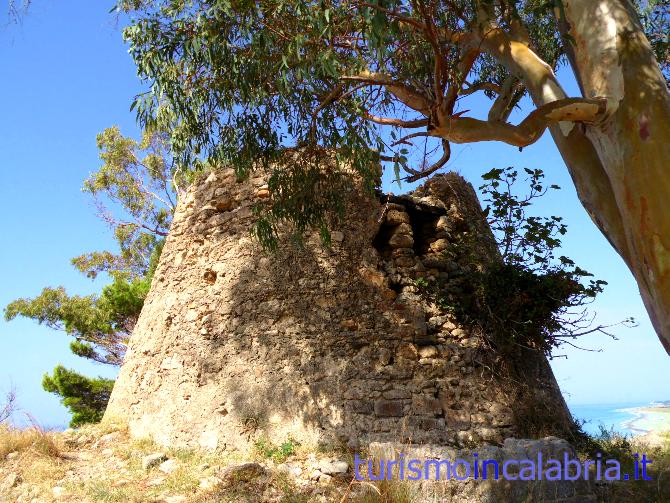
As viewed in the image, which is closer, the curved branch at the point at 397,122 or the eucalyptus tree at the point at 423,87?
the eucalyptus tree at the point at 423,87

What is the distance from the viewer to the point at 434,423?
19.4 feet

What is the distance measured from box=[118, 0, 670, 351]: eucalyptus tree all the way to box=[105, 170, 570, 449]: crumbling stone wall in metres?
0.58

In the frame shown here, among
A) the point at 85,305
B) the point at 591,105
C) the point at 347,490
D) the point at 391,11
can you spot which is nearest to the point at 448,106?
the point at 391,11

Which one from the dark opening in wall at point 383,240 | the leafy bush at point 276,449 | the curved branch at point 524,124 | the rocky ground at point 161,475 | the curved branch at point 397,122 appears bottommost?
the rocky ground at point 161,475

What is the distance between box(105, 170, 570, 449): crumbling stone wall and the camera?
5.92m

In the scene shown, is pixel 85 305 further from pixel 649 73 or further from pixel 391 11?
pixel 649 73

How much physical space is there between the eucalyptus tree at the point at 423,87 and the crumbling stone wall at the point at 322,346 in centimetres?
58

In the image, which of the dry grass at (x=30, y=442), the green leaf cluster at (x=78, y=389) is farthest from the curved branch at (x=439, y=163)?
the green leaf cluster at (x=78, y=389)

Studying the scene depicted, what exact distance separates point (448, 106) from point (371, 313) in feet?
7.78

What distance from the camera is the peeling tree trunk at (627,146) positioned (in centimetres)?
374

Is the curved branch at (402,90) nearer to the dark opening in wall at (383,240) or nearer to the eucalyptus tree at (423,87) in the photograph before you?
the eucalyptus tree at (423,87)

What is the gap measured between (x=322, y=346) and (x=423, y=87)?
9.33 ft

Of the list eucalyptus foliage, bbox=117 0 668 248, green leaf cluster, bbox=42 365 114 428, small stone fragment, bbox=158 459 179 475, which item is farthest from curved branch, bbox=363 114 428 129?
green leaf cluster, bbox=42 365 114 428

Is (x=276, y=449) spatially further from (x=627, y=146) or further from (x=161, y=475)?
(x=627, y=146)
